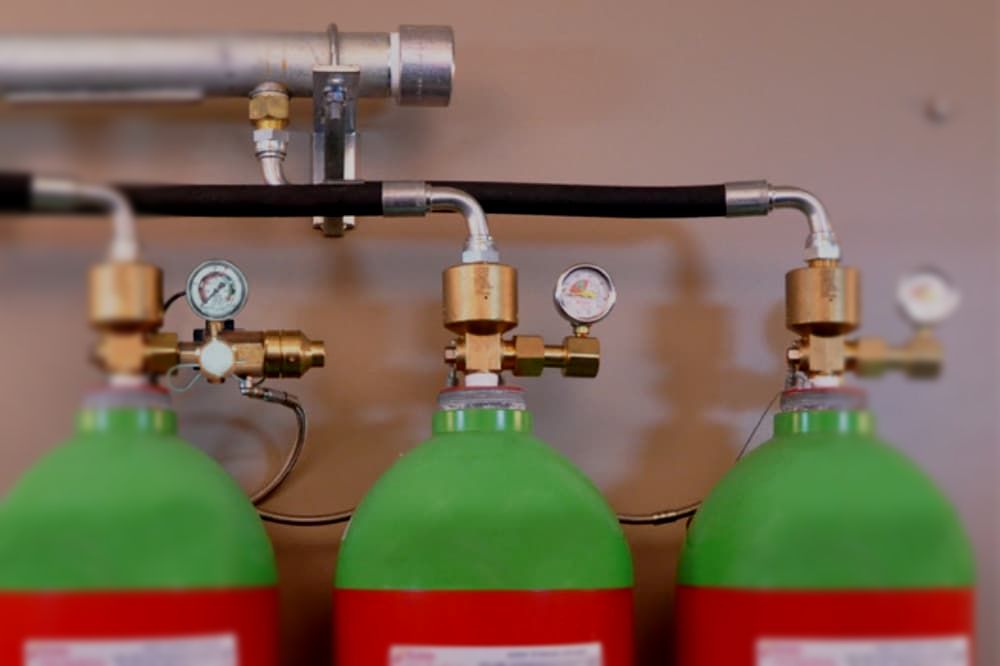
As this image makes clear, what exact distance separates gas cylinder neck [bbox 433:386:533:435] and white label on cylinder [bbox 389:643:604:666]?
4.2 inches

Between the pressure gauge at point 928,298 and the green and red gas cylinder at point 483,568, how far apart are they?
169 millimetres

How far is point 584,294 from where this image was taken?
636mm

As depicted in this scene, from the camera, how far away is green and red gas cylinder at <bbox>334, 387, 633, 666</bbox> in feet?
1.70

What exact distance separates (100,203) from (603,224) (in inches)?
12.7

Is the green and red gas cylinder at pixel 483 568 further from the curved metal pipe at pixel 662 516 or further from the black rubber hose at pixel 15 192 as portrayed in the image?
the black rubber hose at pixel 15 192

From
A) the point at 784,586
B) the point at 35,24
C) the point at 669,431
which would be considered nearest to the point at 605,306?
the point at 669,431

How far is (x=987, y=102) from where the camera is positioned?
A: 52 cm

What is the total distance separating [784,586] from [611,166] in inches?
10.9

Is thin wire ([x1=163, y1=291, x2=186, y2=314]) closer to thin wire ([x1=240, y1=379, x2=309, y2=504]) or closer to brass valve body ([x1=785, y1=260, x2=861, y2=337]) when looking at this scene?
thin wire ([x1=240, y1=379, x2=309, y2=504])

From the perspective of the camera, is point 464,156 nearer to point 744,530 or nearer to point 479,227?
point 479,227

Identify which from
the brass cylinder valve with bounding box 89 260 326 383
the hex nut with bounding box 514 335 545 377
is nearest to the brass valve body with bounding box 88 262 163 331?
the brass cylinder valve with bounding box 89 260 326 383

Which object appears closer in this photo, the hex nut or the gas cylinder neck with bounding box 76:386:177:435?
the gas cylinder neck with bounding box 76:386:177:435

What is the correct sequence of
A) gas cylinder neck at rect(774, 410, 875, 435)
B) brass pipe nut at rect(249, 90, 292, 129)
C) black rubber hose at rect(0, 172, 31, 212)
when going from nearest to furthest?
black rubber hose at rect(0, 172, 31, 212), gas cylinder neck at rect(774, 410, 875, 435), brass pipe nut at rect(249, 90, 292, 129)

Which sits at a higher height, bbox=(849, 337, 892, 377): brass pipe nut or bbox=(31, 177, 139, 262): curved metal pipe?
bbox=(31, 177, 139, 262): curved metal pipe
